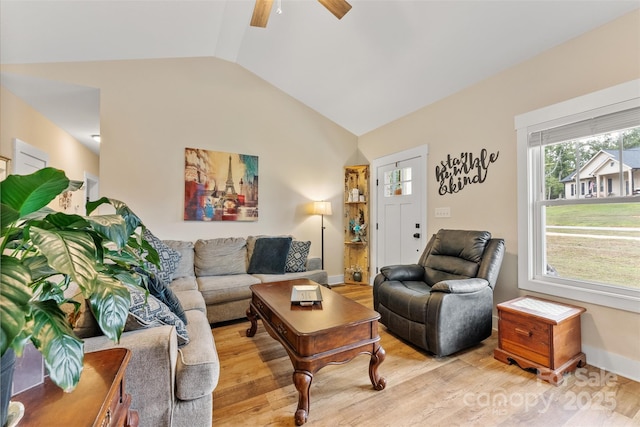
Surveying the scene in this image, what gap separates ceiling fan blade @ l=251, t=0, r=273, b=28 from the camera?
1.94m

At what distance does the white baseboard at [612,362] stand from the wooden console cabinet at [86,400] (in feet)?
9.95

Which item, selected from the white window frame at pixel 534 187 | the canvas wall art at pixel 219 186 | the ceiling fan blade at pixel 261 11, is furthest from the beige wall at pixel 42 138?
the white window frame at pixel 534 187

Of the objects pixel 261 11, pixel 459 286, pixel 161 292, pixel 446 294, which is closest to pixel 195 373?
pixel 161 292

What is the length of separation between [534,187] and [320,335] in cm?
240

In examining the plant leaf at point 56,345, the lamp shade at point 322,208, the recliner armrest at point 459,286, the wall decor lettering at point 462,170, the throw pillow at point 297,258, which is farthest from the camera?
the lamp shade at point 322,208

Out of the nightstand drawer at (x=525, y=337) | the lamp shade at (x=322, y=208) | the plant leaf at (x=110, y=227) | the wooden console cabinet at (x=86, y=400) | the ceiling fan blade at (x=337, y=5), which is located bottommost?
the nightstand drawer at (x=525, y=337)

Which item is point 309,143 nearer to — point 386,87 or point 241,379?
point 386,87

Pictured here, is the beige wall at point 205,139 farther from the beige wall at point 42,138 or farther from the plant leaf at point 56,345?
the plant leaf at point 56,345

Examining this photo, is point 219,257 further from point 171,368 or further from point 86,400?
point 86,400

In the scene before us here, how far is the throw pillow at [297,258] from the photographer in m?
3.43

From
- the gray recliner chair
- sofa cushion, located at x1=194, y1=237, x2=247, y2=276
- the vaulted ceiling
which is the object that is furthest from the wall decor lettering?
sofa cushion, located at x1=194, y1=237, x2=247, y2=276

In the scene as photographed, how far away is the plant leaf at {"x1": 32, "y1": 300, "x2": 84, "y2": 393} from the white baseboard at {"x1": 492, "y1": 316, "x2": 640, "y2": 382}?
3094mm

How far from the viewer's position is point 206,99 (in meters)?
3.58

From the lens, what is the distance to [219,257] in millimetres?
3244
